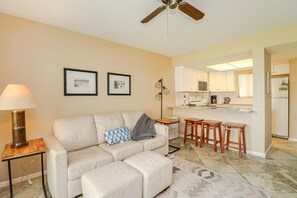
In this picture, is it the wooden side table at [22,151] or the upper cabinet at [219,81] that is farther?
the upper cabinet at [219,81]

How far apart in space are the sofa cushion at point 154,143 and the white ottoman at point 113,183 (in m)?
0.81

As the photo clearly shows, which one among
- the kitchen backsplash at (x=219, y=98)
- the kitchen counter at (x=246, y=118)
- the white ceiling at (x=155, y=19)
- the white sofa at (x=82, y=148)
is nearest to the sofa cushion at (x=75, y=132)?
the white sofa at (x=82, y=148)

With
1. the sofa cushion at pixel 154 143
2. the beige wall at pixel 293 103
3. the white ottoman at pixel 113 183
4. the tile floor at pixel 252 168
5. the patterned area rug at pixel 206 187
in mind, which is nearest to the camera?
the white ottoman at pixel 113 183

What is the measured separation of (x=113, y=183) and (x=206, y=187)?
4.25 feet

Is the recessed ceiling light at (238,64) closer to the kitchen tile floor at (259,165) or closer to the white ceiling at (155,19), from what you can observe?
the white ceiling at (155,19)

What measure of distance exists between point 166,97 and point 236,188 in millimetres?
2797

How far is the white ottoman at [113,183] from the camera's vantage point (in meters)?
1.41

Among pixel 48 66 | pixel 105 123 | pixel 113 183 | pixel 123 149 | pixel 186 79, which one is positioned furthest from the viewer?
pixel 186 79

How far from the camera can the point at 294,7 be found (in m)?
2.03

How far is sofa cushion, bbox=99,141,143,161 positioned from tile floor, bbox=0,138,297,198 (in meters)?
0.98

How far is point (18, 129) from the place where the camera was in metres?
1.88

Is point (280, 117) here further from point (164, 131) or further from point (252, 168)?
point (164, 131)

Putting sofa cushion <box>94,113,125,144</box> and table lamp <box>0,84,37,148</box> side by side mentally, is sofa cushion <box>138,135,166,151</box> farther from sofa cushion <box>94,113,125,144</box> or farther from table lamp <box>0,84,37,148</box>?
table lamp <box>0,84,37,148</box>

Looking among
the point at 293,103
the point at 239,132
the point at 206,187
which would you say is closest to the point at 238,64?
the point at 293,103
